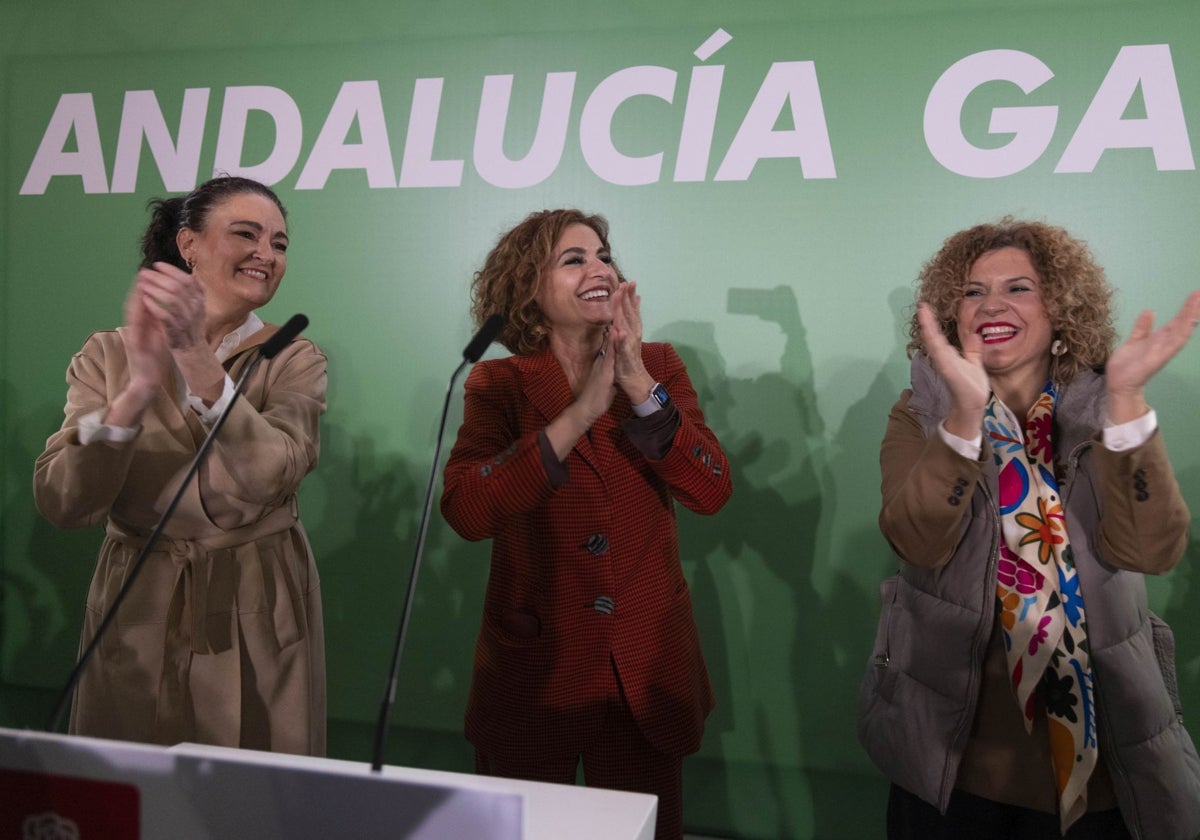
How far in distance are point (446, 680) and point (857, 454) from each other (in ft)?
4.87

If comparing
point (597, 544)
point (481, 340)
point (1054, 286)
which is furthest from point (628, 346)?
point (1054, 286)

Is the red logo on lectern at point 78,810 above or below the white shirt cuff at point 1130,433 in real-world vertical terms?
below

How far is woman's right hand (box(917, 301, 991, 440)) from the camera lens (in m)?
1.74

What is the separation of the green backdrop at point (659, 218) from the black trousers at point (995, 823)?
1108 millimetres

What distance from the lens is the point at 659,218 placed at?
3078 mm

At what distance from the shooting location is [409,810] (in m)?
0.93

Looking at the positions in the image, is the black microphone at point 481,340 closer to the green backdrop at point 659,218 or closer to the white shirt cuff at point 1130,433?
the white shirt cuff at point 1130,433

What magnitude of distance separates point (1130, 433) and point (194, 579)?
176 cm

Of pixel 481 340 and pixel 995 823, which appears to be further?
pixel 995 823

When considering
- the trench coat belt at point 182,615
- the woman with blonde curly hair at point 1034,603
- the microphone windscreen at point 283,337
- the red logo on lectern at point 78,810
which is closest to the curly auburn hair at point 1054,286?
the woman with blonde curly hair at point 1034,603

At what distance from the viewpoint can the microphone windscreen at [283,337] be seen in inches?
55.9

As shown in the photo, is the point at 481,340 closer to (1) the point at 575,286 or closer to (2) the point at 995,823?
(1) the point at 575,286

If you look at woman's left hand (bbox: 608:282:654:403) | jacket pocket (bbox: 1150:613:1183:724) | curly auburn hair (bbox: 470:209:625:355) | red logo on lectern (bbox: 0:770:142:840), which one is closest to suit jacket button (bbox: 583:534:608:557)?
woman's left hand (bbox: 608:282:654:403)

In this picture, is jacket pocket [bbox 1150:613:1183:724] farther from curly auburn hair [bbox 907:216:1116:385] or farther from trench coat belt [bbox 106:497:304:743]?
trench coat belt [bbox 106:497:304:743]
